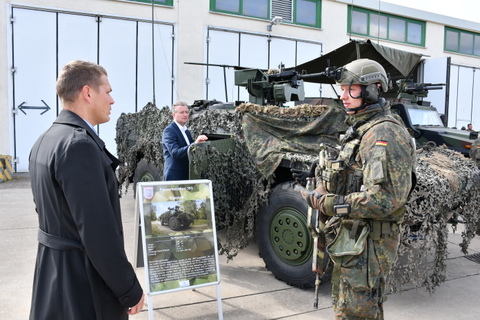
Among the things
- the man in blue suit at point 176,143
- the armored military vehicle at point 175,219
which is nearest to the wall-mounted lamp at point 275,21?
the man in blue suit at point 176,143

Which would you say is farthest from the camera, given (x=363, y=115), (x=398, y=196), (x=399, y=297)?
(x=399, y=297)

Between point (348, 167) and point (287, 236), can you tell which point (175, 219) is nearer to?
point (287, 236)

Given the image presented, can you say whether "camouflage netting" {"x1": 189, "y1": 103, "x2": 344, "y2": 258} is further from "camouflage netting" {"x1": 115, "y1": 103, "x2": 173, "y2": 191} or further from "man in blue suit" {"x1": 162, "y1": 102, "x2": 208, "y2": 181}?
"camouflage netting" {"x1": 115, "y1": 103, "x2": 173, "y2": 191}

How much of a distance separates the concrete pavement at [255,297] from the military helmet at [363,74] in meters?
2.22

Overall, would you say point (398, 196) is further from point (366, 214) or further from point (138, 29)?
point (138, 29)

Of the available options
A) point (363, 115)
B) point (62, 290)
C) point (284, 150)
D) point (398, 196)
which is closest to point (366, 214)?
point (398, 196)

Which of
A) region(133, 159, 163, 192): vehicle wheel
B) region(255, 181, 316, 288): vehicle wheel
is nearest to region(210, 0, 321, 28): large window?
region(133, 159, 163, 192): vehicle wheel

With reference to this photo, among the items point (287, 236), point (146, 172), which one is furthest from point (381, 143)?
point (146, 172)

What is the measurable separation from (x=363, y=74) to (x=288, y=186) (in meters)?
1.98

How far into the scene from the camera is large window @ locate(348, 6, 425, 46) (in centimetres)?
1615

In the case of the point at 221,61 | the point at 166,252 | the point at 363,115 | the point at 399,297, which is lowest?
the point at 399,297

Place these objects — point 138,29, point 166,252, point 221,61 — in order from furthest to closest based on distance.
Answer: point 221,61 < point 138,29 < point 166,252

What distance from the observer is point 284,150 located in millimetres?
4527

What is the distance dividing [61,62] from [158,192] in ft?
33.0
